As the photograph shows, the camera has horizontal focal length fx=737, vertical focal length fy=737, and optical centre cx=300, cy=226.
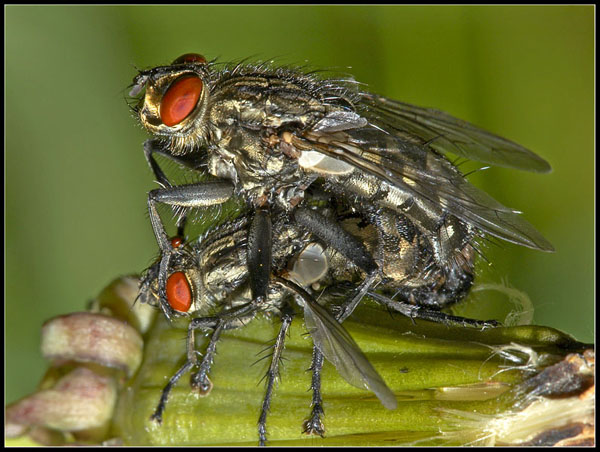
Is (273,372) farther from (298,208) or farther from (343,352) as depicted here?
(298,208)

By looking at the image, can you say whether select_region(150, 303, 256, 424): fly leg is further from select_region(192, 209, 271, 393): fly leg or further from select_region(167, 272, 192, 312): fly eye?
select_region(167, 272, 192, 312): fly eye

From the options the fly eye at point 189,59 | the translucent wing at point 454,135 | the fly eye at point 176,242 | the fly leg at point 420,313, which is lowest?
the fly leg at point 420,313

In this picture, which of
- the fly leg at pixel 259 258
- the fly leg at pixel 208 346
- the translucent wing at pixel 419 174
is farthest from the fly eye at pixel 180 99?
the fly leg at pixel 208 346

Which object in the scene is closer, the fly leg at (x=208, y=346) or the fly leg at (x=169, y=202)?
the fly leg at (x=208, y=346)

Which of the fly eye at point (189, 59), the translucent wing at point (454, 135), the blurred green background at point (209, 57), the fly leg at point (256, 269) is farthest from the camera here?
the blurred green background at point (209, 57)

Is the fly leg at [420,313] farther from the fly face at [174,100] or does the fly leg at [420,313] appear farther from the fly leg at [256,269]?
the fly face at [174,100]

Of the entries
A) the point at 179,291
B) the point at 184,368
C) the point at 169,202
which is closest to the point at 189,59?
the point at 169,202

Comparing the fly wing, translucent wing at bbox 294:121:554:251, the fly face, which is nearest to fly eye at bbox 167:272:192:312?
the fly wing

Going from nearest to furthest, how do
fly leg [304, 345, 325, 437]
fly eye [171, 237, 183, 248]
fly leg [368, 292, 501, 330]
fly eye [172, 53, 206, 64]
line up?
fly leg [304, 345, 325, 437] → fly leg [368, 292, 501, 330] → fly eye [171, 237, 183, 248] → fly eye [172, 53, 206, 64]

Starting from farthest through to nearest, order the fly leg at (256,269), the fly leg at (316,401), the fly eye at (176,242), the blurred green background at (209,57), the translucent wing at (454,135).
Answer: the blurred green background at (209,57) → the translucent wing at (454,135) → the fly eye at (176,242) → the fly leg at (256,269) → the fly leg at (316,401)
